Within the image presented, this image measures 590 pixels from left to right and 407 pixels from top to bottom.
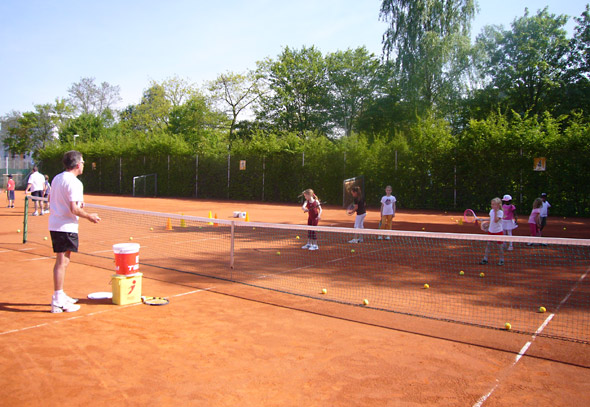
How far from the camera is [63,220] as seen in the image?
18.9 feet

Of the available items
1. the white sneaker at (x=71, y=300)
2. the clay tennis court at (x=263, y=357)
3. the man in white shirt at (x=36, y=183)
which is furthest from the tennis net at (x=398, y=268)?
the man in white shirt at (x=36, y=183)

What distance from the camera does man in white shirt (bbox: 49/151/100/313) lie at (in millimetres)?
5656

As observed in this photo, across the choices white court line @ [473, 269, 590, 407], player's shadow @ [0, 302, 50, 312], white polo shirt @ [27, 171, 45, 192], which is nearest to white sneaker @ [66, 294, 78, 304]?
player's shadow @ [0, 302, 50, 312]

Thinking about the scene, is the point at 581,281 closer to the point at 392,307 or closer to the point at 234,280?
the point at 392,307

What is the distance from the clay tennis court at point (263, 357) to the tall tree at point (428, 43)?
3215 cm

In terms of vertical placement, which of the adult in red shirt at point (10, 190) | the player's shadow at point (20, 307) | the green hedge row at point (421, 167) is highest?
the green hedge row at point (421, 167)

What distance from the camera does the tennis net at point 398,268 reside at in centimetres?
621

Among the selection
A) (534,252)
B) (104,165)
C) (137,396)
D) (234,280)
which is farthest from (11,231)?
(104,165)

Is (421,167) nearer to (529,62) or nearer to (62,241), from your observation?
(62,241)

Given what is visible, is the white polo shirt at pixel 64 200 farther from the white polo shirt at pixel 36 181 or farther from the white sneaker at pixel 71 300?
the white polo shirt at pixel 36 181

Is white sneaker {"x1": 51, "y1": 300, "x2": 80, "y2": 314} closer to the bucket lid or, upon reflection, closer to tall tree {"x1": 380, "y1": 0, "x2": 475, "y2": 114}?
the bucket lid

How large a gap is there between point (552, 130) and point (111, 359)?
2152 cm

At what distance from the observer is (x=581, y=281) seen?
823 cm

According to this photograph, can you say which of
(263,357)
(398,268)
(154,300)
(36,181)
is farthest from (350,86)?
(263,357)
